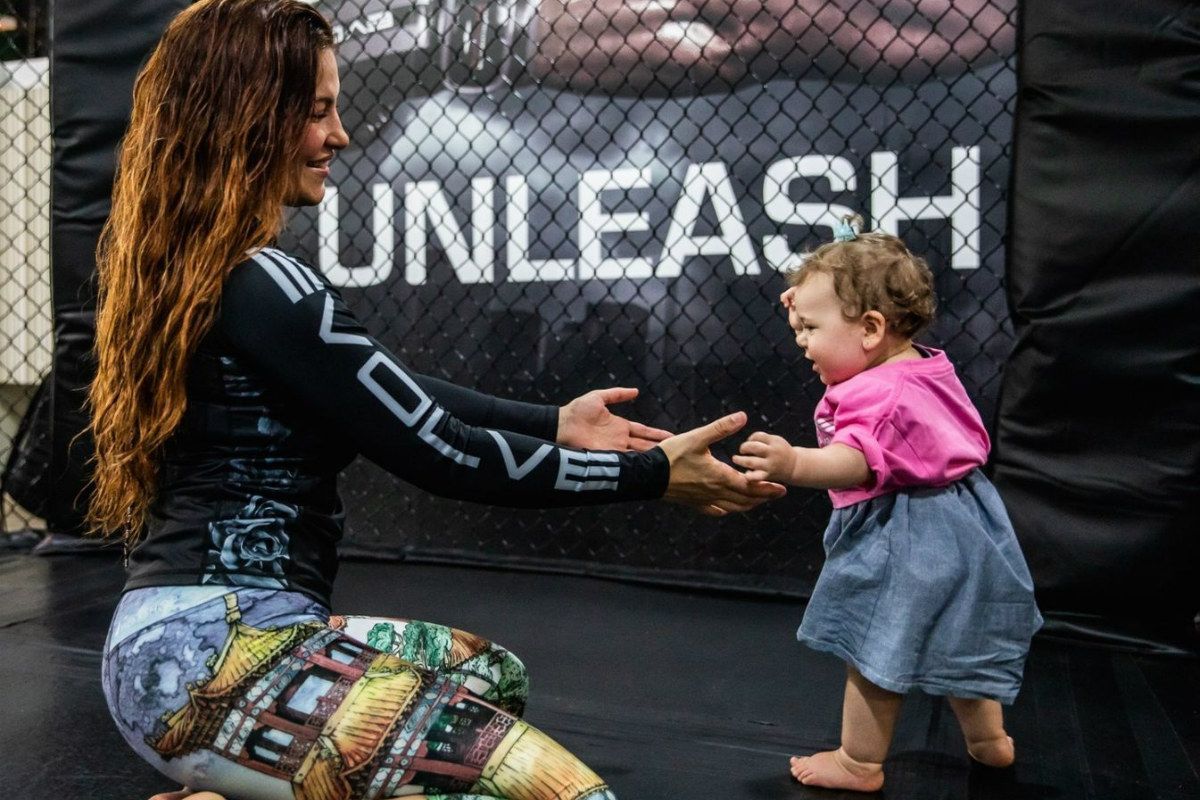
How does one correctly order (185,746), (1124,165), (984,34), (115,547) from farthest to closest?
1. (115,547)
2. (984,34)
3. (1124,165)
4. (185,746)

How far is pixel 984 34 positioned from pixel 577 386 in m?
1.33

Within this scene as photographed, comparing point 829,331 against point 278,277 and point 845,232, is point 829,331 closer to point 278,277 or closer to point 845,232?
point 845,232

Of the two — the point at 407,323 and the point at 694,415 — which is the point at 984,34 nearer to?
the point at 694,415

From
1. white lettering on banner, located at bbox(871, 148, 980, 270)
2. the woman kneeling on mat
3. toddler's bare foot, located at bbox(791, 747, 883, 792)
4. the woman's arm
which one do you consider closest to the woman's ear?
the woman's arm

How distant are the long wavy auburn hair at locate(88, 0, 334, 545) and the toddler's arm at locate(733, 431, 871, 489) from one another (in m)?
0.62

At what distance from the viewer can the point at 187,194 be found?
1108 millimetres

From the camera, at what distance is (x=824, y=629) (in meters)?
1.53

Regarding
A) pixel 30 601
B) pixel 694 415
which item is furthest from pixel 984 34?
pixel 30 601

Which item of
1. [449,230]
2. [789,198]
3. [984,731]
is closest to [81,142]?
[449,230]

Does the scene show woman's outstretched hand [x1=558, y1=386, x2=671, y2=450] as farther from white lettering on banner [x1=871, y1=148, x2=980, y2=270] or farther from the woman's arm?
white lettering on banner [x1=871, y1=148, x2=980, y2=270]

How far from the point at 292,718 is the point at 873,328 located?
0.93 meters

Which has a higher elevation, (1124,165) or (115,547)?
(1124,165)

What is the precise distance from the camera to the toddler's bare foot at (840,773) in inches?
59.7

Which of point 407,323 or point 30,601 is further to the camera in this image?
point 407,323
